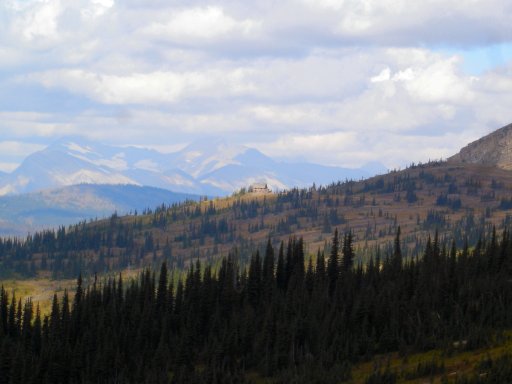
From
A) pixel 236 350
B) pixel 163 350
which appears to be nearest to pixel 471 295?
pixel 236 350

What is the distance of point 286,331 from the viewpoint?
16400 centimetres

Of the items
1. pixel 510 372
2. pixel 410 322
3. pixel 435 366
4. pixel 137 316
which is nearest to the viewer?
pixel 510 372

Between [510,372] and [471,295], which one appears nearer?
[510,372]

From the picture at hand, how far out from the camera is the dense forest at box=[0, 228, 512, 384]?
14700 centimetres

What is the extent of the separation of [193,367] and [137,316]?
3680cm

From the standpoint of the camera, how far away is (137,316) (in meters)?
193

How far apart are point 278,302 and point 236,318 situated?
13174mm

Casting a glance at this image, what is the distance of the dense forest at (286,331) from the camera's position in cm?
14700

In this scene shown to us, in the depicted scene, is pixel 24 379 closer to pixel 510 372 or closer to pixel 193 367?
pixel 193 367

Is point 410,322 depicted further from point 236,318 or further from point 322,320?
point 236,318

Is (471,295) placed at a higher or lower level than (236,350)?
higher

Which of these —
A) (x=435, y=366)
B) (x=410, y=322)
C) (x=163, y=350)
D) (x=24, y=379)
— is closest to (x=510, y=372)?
(x=435, y=366)

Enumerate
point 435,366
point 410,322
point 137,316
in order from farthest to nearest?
point 137,316, point 410,322, point 435,366

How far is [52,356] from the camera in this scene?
554 ft
